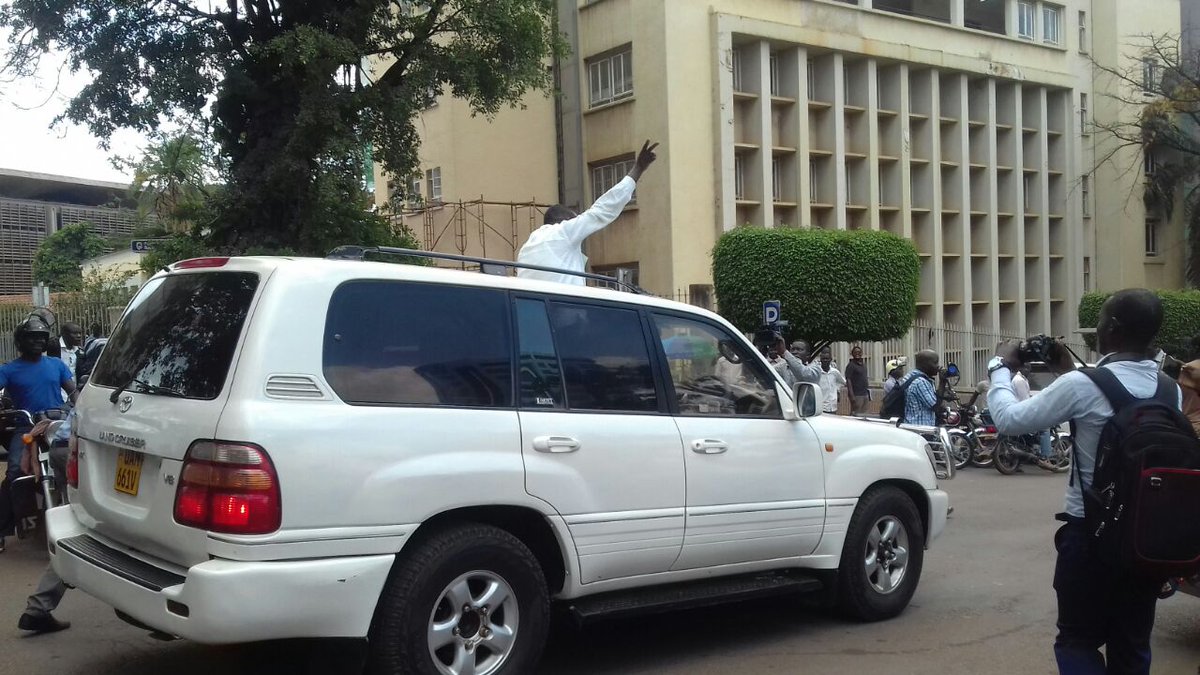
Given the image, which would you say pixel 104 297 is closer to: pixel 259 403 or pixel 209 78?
pixel 209 78

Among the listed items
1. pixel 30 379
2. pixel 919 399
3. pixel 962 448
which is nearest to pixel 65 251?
pixel 962 448

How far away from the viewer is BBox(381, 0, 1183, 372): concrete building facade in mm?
22703

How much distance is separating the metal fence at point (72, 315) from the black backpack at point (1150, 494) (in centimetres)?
1587

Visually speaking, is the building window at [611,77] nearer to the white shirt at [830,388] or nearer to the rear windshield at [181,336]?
the white shirt at [830,388]

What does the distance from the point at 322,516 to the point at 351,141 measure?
12294 millimetres

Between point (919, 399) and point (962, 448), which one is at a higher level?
point (919, 399)

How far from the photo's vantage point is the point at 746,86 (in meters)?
23.9

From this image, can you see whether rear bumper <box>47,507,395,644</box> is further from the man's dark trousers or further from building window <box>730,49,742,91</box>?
building window <box>730,49,742,91</box>

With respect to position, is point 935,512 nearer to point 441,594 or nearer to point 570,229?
point 570,229

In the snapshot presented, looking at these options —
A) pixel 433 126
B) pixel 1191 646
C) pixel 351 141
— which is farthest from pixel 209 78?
pixel 1191 646

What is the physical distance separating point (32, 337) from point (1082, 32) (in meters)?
31.7

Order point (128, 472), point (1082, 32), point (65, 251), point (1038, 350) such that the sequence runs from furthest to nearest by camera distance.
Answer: point (65, 251)
point (1082, 32)
point (1038, 350)
point (128, 472)

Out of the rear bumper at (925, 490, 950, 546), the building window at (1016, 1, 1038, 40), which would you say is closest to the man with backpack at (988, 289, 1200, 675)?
the rear bumper at (925, 490, 950, 546)

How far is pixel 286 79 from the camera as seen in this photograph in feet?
51.5
